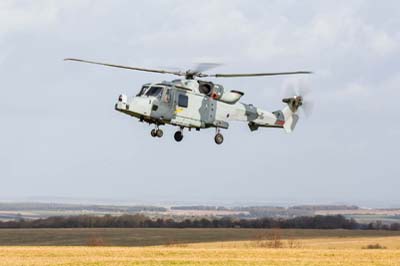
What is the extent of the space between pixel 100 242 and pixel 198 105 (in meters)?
41.6

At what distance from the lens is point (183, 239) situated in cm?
8694

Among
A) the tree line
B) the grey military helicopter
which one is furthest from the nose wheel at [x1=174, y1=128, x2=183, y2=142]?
the tree line

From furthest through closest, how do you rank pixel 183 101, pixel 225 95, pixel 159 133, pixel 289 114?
pixel 289 114
pixel 225 95
pixel 183 101
pixel 159 133

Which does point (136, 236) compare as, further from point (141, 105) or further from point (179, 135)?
point (141, 105)

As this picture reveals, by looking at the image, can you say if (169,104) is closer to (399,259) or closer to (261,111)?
(261,111)

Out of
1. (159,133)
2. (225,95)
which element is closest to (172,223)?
(225,95)

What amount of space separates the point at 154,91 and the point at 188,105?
1.77 metres

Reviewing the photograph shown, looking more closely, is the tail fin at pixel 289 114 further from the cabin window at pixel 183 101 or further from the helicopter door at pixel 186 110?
the cabin window at pixel 183 101

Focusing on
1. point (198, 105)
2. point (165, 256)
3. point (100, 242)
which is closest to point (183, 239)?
point (100, 242)

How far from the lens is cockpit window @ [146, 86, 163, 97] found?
127 ft

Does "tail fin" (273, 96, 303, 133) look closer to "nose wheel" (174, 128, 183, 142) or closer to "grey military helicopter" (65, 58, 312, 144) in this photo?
"grey military helicopter" (65, 58, 312, 144)

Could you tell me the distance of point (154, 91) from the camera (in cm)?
3888

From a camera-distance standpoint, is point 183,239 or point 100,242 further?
point 183,239

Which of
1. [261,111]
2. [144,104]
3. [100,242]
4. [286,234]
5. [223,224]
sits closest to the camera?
[144,104]
